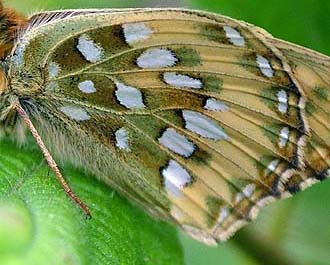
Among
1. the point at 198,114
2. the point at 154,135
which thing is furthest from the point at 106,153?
the point at 198,114

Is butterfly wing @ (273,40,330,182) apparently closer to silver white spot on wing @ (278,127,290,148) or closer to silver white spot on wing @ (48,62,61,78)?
silver white spot on wing @ (278,127,290,148)

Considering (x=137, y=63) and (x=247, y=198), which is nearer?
(x=137, y=63)

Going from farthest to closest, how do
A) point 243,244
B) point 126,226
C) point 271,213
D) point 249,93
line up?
point 271,213, point 243,244, point 249,93, point 126,226

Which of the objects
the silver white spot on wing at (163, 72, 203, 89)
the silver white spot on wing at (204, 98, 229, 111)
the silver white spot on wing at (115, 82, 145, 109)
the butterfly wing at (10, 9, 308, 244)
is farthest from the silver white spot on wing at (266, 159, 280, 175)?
the silver white spot on wing at (115, 82, 145, 109)

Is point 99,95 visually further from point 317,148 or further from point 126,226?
point 317,148

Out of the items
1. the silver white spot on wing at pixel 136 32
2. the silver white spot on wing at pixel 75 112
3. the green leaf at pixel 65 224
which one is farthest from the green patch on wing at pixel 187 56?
the green leaf at pixel 65 224

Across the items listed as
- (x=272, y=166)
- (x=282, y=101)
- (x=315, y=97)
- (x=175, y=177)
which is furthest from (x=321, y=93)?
(x=175, y=177)

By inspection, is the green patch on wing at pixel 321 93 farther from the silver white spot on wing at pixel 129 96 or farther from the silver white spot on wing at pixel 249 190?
the silver white spot on wing at pixel 129 96
